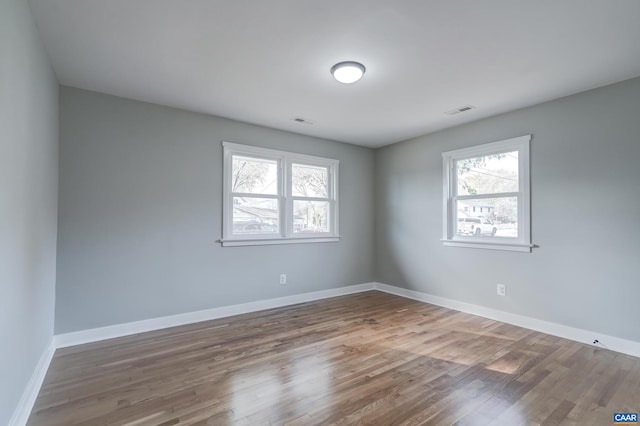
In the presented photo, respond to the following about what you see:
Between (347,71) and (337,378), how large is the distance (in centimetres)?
253

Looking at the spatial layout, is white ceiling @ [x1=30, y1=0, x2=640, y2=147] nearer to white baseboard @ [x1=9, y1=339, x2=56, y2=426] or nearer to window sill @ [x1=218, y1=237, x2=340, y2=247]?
window sill @ [x1=218, y1=237, x2=340, y2=247]

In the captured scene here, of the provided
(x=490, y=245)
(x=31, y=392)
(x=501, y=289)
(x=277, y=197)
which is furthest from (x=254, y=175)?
(x=501, y=289)

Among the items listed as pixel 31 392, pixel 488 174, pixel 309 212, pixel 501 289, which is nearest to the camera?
pixel 31 392

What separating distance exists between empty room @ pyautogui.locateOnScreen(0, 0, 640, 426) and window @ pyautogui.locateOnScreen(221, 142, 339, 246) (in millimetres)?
33

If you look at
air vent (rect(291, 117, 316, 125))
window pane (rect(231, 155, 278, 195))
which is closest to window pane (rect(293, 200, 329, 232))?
window pane (rect(231, 155, 278, 195))

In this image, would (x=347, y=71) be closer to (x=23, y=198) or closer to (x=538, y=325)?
(x=23, y=198)

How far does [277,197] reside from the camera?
4.54 m

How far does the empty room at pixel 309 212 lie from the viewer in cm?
202

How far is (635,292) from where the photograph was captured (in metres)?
2.90

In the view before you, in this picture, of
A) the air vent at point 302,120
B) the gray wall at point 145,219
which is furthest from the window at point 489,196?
the gray wall at point 145,219

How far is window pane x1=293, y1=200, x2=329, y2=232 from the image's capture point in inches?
189

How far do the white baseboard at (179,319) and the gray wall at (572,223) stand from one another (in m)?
Result: 1.93

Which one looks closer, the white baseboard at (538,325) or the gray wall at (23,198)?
the gray wall at (23,198)

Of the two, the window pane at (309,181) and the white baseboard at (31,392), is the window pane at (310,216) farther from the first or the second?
the white baseboard at (31,392)
